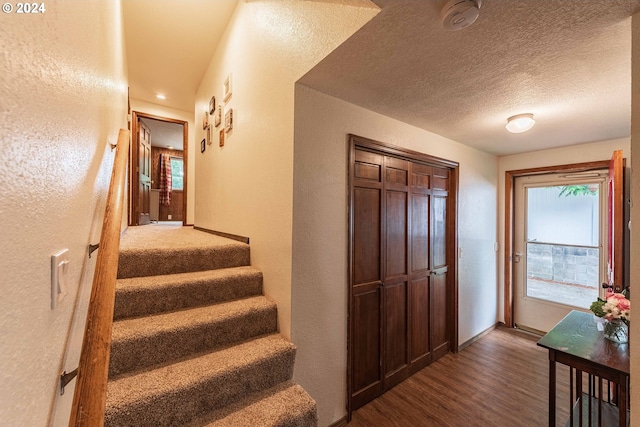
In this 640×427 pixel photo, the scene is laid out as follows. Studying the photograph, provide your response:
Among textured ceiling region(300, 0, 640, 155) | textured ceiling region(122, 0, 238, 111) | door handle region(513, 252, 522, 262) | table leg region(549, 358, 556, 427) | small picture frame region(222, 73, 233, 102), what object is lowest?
table leg region(549, 358, 556, 427)

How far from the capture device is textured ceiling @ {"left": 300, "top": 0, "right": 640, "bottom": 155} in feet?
3.52

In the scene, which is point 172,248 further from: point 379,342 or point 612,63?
point 612,63

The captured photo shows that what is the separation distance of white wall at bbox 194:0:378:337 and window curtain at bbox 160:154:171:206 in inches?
213

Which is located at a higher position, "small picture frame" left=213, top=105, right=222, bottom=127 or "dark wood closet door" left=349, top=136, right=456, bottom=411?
"small picture frame" left=213, top=105, right=222, bottom=127

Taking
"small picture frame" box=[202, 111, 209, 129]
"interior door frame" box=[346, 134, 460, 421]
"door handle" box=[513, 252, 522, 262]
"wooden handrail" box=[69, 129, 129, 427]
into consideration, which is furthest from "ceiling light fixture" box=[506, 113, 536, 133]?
→ "small picture frame" box=[202, 111, 209, 129]

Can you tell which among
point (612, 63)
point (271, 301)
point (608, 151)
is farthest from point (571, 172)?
point (271, 301)

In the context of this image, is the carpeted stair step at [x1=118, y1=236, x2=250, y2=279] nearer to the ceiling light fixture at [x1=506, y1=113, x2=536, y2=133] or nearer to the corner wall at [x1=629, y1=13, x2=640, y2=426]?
the corner wall at [x1=629, y1=13, x2=640, y2=426]

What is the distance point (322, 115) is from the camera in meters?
1.74

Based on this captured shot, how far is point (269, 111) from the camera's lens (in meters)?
1.85

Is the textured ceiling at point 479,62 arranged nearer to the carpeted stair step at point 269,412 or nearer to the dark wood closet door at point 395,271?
the dark wood closet door at point 395,271

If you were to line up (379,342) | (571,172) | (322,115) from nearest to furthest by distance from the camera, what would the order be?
(322,115)
(379,342)
(571,172)

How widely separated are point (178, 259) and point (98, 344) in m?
1.21

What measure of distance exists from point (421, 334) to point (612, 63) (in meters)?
2.38

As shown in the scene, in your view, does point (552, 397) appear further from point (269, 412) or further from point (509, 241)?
point (509, 241)
